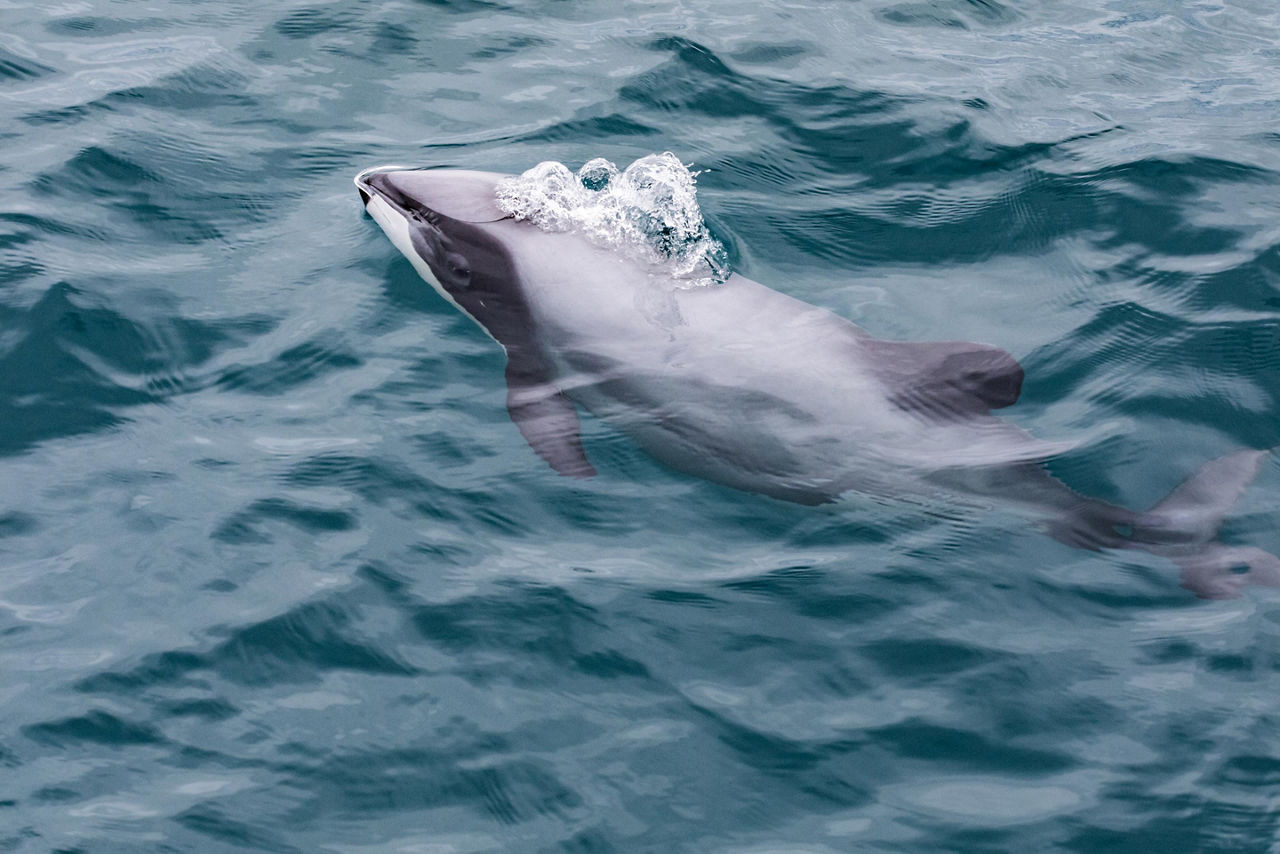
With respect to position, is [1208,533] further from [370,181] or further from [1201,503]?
[370,181]

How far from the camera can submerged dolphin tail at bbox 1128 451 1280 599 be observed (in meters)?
6.82

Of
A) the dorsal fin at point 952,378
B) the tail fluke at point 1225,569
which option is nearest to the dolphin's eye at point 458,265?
the dorsal fin at point 952,378

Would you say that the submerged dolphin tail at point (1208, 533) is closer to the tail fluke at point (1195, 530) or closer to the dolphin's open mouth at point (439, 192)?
the tail fluke at point (1195, 530)

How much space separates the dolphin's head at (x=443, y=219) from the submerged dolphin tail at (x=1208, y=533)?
447 centimetres

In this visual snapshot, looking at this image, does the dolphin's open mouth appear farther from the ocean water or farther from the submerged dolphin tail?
the submerged dolphin tail

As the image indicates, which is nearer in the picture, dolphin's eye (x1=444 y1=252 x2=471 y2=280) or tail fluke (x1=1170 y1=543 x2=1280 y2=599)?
tail fluke (x1=1170 y1=543 x2=1280 y2=599)

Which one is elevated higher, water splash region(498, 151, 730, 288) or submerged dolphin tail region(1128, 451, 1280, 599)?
water splash region(498, 151, 730, 288)

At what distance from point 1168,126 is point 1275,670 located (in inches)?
271

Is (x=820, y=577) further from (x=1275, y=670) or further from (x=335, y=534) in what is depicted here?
(x=335, y=534)

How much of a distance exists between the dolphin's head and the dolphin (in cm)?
2

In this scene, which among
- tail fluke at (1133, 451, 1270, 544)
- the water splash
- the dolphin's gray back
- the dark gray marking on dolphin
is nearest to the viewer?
tail fluke at (1133, 451, 1270, 544)

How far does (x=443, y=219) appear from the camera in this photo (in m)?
9.24

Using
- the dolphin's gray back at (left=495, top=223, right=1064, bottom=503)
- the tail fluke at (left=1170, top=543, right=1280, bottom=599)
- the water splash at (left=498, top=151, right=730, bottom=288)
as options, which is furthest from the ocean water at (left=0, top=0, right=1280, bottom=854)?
the water splash at (left=498, top=151, right=730, bottom=288)

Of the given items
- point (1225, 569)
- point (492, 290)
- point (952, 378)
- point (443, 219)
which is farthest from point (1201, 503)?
point (443, 219)
